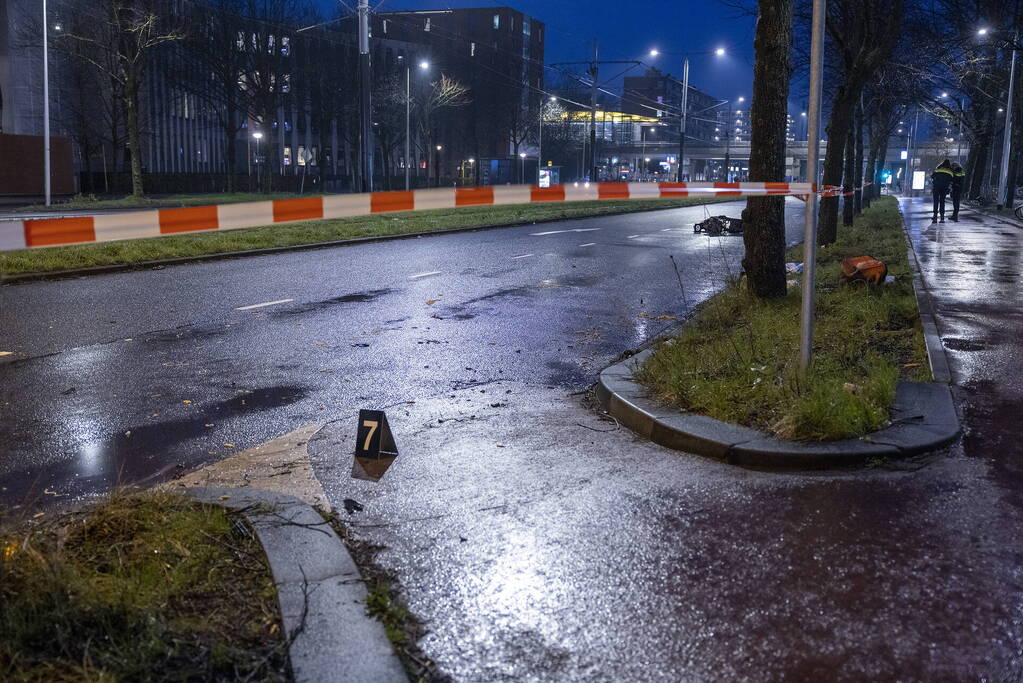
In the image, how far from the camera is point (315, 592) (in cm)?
352

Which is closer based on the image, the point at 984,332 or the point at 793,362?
the point at 793,362

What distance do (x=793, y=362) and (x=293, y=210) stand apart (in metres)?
4.08

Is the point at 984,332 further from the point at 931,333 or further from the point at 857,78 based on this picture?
the point at 857,78

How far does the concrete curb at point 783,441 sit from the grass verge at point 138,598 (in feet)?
9.00

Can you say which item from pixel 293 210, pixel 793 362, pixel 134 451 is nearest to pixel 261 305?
pixel 293 210

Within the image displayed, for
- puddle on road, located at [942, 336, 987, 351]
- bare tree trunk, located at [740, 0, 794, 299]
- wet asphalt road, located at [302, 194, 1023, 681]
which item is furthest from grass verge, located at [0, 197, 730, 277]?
puddle on road, located at [942, 336, 987, 351]

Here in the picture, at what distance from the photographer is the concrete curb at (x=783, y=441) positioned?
5340 mm

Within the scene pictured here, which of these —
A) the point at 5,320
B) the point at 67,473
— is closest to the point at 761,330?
the point at 67,473

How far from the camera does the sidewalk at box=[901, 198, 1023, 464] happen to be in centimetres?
597

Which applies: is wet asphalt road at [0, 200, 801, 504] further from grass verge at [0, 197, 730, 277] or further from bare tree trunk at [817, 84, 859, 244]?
bare tree trunk at [817, 84, 859, 244]

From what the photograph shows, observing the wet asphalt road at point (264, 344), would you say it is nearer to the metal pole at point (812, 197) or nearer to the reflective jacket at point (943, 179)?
the metal pole at point (812, 197)

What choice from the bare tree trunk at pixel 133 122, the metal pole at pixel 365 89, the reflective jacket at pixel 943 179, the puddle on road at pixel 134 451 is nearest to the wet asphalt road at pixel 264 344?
the puddle on road at pixel 134 451

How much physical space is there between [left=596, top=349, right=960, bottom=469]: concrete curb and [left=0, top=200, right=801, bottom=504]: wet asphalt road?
149 cm

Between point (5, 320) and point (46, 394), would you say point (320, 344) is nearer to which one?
point (46, 394)
